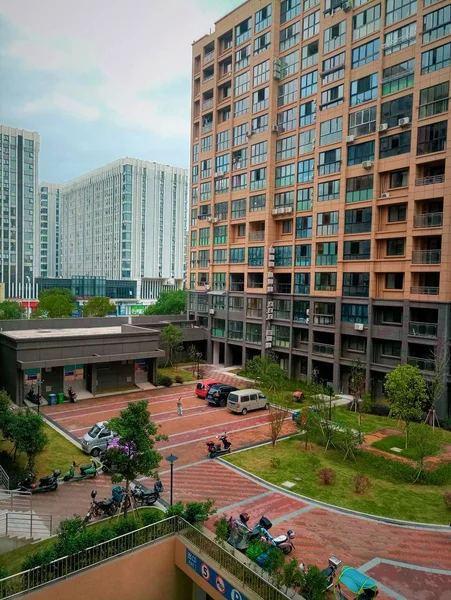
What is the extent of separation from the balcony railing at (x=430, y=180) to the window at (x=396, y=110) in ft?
14.9

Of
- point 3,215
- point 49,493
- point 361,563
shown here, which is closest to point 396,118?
point 361,563

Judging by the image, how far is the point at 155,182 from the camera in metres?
111

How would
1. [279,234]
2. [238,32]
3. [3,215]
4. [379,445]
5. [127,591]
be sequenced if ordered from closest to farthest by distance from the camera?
[127,591] < [379,445] < [279,234] < [238,32] < [3,215]

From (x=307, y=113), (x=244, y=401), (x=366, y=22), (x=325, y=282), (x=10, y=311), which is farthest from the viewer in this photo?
(x=10, y=311)

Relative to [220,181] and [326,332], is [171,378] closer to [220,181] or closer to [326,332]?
[326,332]

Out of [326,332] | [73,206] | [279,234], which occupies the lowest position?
[326,332]

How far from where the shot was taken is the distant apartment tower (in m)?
138

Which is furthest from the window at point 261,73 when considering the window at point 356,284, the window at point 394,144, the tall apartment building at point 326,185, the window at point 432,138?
the window at point 356,284

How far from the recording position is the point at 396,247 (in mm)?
33750

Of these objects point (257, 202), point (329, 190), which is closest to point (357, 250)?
point (329, 190)

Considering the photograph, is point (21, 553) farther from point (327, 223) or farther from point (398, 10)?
point (398, 10)

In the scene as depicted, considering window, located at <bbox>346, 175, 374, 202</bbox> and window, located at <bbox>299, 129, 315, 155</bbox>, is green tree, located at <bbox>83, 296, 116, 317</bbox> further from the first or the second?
window, located at <bbox>346, 175, 374, 202</bbox>

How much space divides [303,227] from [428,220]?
1160 centimetres

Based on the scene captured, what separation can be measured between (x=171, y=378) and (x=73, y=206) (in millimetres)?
100296
